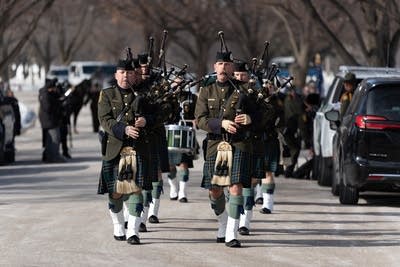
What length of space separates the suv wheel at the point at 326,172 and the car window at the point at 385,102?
401 centimetres

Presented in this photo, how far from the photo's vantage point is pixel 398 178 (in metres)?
15.8

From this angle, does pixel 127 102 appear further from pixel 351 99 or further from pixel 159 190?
pixel 351 99

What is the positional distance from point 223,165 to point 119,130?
40.6 inches

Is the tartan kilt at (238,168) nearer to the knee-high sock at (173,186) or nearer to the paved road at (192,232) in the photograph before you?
the paved road at (192,232)

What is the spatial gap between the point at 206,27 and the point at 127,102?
42649 millimetres

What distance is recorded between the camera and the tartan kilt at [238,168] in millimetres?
12391

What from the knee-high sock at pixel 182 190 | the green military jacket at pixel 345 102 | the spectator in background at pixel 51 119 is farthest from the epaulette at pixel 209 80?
the spectator in background at pixel 51 119

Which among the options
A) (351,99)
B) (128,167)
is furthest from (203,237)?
(351,99)

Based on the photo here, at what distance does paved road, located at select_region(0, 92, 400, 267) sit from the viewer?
11531 mm

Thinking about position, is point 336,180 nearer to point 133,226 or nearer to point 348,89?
point 348,89

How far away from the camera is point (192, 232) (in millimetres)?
13586

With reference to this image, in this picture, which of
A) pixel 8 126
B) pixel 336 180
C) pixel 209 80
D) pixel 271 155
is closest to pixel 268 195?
pixel 271 155

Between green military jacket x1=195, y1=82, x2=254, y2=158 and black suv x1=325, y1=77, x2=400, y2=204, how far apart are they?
3729mm

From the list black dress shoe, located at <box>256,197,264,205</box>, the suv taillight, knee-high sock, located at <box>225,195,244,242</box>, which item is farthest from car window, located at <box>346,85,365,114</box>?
knee-high sock, located at <box>225,195,244,242</box>
